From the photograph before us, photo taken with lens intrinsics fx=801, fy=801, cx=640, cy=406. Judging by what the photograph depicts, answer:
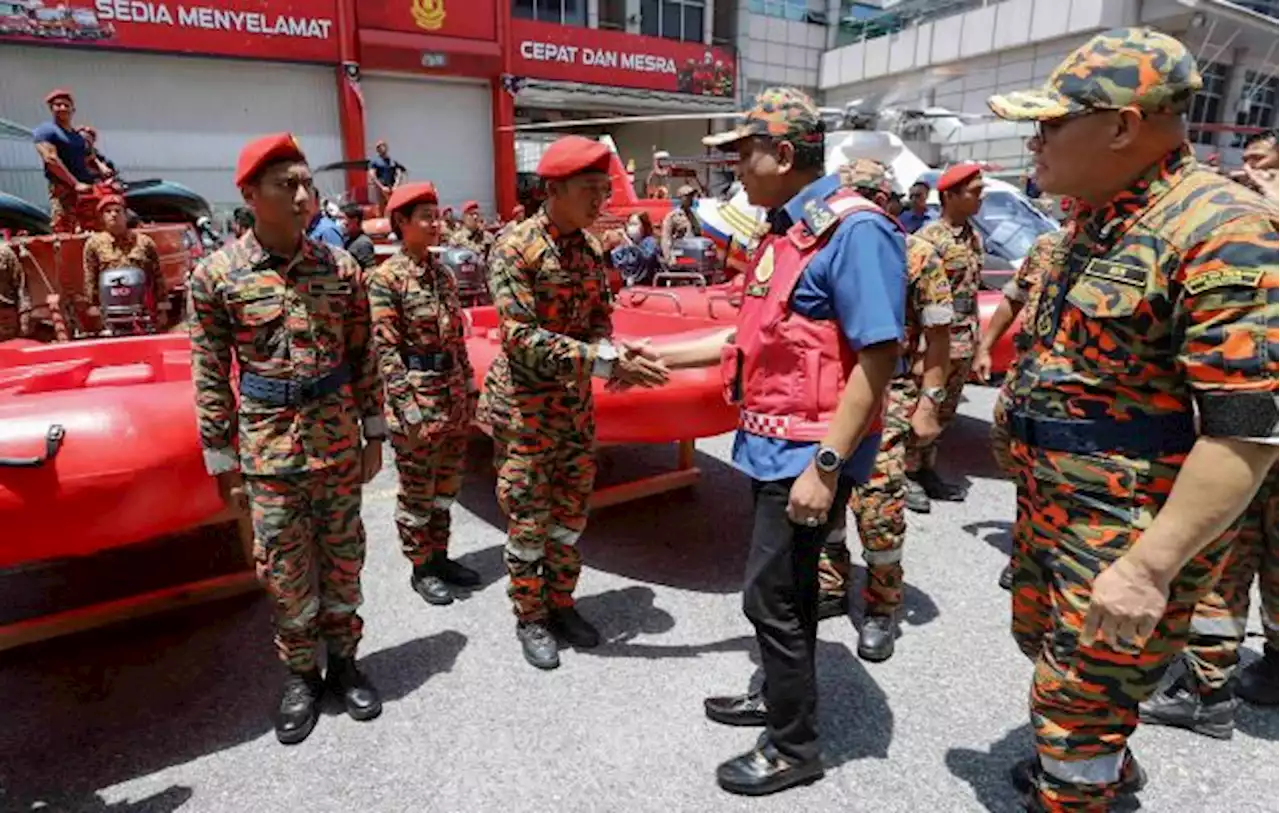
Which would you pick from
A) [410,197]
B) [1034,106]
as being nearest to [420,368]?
[410,197]

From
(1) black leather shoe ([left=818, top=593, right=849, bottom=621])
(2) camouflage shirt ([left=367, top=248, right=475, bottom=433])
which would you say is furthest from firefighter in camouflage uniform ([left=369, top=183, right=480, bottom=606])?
(1) black leather shoe ([left=818, top=593, right=849, bottom=621])

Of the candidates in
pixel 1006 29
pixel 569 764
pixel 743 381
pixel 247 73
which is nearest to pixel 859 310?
pixel 743 381

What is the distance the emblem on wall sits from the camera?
16.6 m

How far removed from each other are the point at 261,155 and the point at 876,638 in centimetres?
246

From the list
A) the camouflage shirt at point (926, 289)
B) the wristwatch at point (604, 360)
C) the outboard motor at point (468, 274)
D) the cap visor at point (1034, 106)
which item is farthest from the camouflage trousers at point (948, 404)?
the outboard motor at point (468, 274)

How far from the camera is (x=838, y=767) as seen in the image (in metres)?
2.23

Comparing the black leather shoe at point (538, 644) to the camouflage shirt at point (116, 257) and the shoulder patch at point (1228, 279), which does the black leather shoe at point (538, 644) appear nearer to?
the shoulder patch at point (1228, 279)

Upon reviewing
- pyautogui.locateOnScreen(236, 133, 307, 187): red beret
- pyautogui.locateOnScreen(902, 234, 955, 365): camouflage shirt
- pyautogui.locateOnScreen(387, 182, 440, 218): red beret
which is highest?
pyautogui.locateOnScreen(236, 133, 307, 187): red beret

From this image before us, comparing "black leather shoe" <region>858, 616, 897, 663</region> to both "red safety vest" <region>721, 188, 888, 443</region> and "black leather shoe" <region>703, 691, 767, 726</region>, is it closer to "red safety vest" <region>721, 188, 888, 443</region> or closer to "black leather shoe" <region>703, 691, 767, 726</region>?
"black leather shoe" <region>703, 691, 767, 726</region>

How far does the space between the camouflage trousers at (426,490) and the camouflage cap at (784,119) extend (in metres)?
1.85

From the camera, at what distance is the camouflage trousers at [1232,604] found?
236 centimetres

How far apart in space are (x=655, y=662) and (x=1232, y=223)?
7.02 ft

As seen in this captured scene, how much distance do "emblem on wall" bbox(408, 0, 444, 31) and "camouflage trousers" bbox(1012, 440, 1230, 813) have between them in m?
17.9

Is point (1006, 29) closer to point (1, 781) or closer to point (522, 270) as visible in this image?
point (522, 270)
